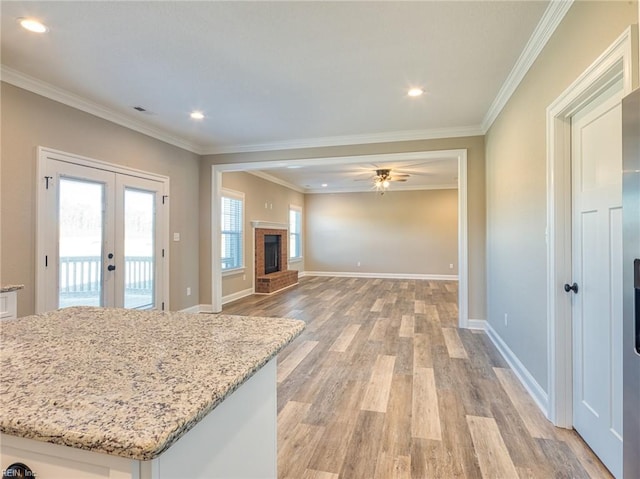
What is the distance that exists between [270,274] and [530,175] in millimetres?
5887

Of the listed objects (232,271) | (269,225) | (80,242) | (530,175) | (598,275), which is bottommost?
(232,271)

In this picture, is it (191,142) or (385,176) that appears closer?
(191,142)

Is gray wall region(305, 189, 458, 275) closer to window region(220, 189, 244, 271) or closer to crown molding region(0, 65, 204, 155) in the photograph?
window region(220, 189, 244, 271)

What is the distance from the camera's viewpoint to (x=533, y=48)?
2.36m

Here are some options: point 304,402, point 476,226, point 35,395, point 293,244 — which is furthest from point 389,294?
point 35,395

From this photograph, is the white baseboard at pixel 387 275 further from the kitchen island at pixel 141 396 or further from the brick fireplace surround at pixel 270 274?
the kitchen island at pixel 141 396

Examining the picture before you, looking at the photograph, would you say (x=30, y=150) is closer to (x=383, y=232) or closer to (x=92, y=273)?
(x=92, y=273)

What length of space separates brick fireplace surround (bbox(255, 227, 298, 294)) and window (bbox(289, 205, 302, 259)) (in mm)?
905

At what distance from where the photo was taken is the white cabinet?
2.21 m

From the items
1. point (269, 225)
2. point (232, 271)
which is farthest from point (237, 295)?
point (269, 225)

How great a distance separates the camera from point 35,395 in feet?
2.32

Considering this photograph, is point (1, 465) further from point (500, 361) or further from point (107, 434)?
point (500, 361)

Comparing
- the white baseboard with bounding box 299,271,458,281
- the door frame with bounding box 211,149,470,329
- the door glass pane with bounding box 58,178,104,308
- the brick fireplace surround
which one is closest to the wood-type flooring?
the door frame with bounding box 211,149,470,329

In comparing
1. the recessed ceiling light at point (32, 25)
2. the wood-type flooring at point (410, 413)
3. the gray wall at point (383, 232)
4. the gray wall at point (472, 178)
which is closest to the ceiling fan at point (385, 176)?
the gray wall at point (383, 232)
